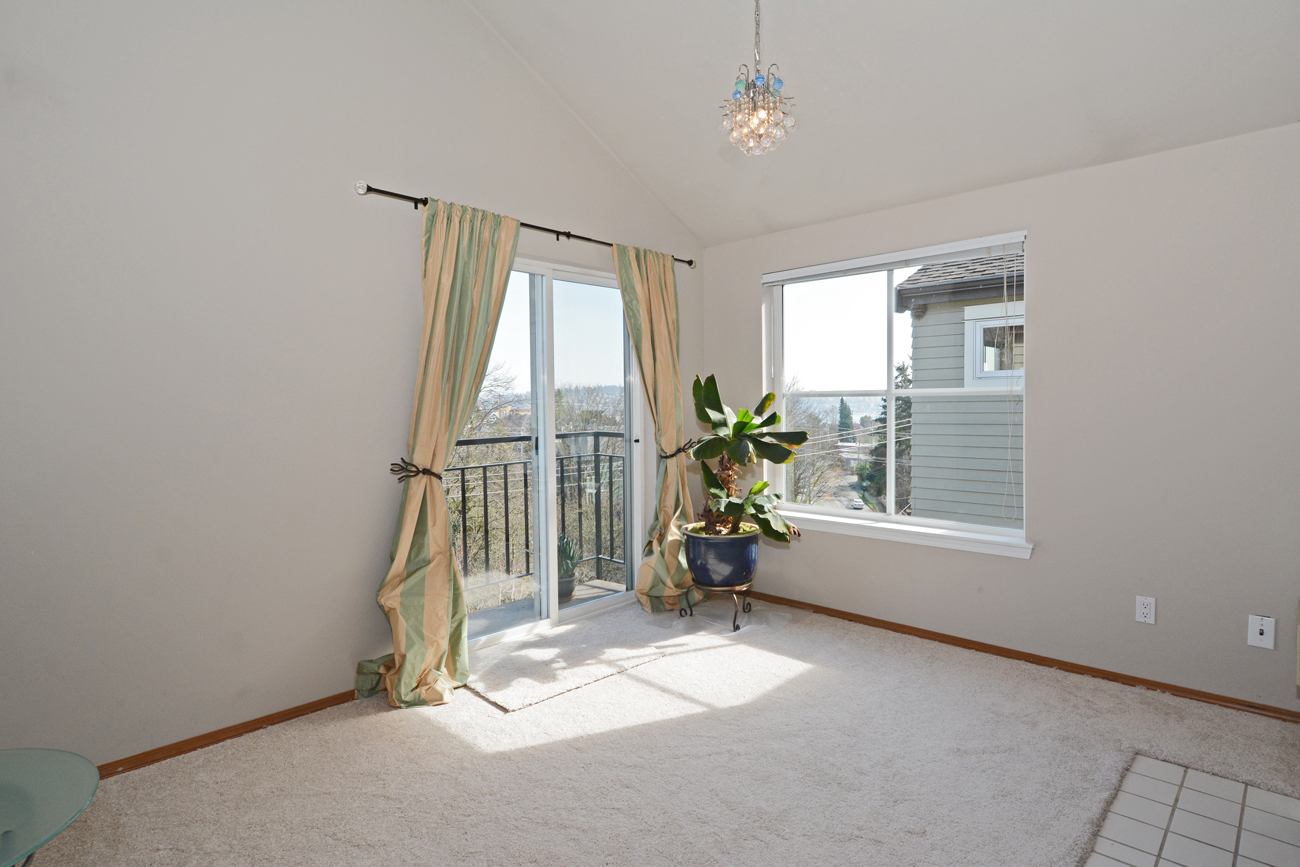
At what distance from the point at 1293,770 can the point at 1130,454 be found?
4.13ft

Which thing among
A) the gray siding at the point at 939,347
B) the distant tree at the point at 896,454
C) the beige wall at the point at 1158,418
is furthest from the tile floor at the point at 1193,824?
the gray siding at the point at 939,347

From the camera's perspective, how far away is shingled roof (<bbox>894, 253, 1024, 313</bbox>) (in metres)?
3.41

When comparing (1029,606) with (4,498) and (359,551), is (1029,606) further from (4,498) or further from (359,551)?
(4,498)

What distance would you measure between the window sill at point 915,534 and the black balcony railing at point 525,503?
1103 mm

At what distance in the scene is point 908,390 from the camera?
149 inches

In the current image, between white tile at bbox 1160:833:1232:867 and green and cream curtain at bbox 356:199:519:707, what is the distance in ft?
8.46

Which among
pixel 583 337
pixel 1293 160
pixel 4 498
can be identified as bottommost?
pixel 4 498

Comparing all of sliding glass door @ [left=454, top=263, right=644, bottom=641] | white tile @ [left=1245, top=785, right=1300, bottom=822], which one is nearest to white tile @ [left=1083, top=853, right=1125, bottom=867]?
white tile @ [left=1245, top=785, right=1300, bottom=822]

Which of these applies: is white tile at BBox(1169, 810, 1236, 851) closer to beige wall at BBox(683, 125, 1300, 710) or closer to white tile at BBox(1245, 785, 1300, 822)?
white tile at BBox(1245, 785, 1300, 822)

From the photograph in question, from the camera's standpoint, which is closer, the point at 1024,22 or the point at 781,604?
the point at 1024,22

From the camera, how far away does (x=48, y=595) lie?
2266 mm

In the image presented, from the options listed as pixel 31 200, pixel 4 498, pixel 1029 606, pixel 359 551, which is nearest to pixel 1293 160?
pixel 1029 606

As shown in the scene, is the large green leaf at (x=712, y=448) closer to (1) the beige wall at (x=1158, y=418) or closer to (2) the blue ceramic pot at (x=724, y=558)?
(2) the blue ceramic pot at (x=724, y=558)

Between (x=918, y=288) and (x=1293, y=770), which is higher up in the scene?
(x=918, y=288)
